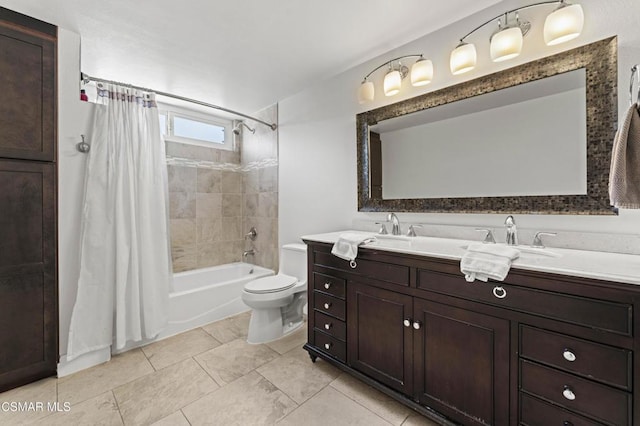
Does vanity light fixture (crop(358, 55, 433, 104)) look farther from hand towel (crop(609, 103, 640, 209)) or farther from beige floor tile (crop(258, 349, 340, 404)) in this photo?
beige floor tile (crop(258, 349, 340, 404))

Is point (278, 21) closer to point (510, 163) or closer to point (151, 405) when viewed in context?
point (510, 163)

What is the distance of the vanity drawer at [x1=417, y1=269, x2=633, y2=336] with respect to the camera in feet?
3.00

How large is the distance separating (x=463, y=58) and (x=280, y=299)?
2.13 metres

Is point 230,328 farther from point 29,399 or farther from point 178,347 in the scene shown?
point 29,399

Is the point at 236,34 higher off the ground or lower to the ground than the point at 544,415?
higher

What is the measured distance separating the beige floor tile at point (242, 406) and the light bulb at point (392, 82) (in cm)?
217

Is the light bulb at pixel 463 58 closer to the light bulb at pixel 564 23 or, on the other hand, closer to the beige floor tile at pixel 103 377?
the light bulb at pixel 564 23

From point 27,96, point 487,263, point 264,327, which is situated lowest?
point 264,327

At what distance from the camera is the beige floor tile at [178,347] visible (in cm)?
205

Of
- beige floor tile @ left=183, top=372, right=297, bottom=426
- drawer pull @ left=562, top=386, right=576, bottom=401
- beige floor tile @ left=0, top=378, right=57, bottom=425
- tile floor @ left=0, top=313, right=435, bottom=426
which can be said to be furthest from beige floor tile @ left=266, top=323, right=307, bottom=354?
drawer pull @ left=562, top=386, right=576, bottom=401

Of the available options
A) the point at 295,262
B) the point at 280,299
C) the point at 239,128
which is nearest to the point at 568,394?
the point at 280,299

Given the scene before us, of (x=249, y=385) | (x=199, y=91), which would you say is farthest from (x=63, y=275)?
(x=199, y=91)

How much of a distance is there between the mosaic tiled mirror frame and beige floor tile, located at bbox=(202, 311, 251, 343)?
77.5 inches

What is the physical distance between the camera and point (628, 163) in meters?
1.08
